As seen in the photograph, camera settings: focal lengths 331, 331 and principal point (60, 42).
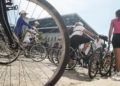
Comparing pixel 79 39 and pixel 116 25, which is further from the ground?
pixel 116 25

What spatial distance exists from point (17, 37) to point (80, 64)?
294 inches

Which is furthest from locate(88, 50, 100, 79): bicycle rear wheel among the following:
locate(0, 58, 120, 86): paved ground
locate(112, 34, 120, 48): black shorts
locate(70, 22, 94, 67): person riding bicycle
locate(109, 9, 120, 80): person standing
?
locate(0, 58, 120, 86): paved ground

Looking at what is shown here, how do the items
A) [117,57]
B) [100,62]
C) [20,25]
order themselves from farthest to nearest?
[100,62], [117,57], [20,25]

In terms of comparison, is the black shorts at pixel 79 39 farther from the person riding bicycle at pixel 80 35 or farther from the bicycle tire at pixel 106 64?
the bicycle tire at pixel 106 64

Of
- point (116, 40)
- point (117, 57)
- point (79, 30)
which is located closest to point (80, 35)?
point (79, 30)

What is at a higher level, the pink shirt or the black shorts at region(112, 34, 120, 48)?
the pink shirt

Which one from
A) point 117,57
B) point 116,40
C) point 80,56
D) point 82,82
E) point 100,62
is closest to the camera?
point 82,82

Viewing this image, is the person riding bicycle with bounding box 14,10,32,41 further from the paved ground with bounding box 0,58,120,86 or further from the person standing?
the person standing

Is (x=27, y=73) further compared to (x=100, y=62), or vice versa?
(x=100, y=62)

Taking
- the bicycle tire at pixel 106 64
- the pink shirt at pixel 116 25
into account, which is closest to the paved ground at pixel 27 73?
the pink shirt at pixel 116 25

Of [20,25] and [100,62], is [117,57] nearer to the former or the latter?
[100,62]

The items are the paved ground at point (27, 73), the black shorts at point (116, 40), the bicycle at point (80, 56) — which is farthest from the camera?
the bicycle at point (80, 56)

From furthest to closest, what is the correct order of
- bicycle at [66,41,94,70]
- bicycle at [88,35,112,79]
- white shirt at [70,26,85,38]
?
1. bicycle at [66,41,94,70]
2. white shirt at [70,26,85,38]
3. bicycle at [88,35,112,79]

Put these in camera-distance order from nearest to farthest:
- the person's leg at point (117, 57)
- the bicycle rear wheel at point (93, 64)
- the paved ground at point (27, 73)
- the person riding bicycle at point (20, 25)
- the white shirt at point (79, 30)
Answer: the person riding bicycle at point (20, 25) < the paved ground at point (27, 73) < the person's leg at point (117, 57) < the bicycle rear wheel at point (93, 64) < the white shirt at point (79, 30)
